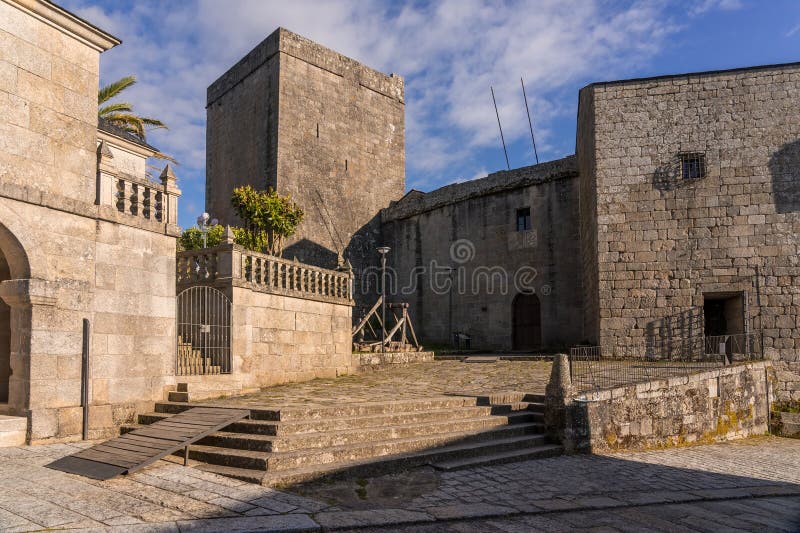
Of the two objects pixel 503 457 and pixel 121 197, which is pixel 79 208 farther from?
pixel 503 457

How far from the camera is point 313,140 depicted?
77.7ft

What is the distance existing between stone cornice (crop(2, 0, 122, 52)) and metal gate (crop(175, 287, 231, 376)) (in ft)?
13.4

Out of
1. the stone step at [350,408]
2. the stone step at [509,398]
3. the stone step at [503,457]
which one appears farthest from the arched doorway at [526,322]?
the stone step at [503,457]

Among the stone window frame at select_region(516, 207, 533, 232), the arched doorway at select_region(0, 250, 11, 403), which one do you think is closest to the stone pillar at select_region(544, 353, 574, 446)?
the arched doorway at select_region(0, 250, 11, 403)

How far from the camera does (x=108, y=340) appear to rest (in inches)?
335

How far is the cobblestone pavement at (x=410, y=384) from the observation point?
9.38m

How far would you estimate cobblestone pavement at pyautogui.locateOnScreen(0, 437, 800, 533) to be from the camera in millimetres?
4824

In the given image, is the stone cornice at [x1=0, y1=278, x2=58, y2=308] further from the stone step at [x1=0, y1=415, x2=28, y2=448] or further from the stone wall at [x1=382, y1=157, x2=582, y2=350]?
the stone wall at [x1=382, y1=157, x2=582, y2=350]

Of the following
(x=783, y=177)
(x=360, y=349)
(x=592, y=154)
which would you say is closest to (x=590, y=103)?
(x=592, y=154)

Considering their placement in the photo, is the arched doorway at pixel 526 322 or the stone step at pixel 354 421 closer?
the stone step at pixel 354 421

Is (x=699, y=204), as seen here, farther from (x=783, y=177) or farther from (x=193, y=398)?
(x=193, y=398)

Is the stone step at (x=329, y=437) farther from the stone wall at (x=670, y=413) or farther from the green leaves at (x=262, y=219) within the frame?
the green leaves at (x=262, y=219)

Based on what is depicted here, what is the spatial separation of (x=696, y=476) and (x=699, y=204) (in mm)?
9952

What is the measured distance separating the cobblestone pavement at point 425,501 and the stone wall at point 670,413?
1101 mm
